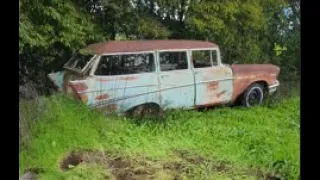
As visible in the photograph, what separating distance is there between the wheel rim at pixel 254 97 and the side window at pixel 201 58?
0.34m

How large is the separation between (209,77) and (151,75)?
38 centimetres

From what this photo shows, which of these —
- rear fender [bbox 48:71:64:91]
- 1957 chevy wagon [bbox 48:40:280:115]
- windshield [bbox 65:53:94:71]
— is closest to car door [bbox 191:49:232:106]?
1957 chevy wagon [bbox 48:40:280:115]

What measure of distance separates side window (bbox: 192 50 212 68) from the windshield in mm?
662

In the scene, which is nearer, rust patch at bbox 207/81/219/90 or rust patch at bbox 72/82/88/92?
rust patch at bbox 72/82/88/92

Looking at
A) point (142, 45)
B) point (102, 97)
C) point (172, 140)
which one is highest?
point (142, 45)

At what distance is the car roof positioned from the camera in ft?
8.39

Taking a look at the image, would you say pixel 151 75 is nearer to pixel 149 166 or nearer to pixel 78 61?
pixel 78 61

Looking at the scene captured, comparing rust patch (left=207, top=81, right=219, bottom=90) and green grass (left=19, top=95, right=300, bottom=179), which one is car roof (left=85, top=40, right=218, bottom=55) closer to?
rust patch (left=207, top=81, right=219, bottom=90)

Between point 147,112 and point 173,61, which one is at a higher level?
point 173,61

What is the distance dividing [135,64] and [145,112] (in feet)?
1.03

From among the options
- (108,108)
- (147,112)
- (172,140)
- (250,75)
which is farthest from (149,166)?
(250,75)

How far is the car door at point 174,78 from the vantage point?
2600 mm

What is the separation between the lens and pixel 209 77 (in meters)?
2.66
